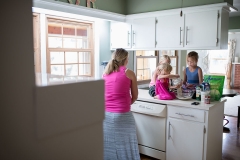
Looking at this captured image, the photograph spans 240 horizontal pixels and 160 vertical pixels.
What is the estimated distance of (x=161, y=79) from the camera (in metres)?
2.91

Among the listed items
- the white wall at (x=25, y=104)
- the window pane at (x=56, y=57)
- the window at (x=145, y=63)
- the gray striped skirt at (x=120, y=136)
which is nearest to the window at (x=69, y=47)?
the window pane at (x=56, y=57)

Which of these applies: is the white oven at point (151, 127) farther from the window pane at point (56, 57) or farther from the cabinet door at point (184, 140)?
the window pane at point (56, 57)

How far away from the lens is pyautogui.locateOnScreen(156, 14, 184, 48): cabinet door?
3.25m

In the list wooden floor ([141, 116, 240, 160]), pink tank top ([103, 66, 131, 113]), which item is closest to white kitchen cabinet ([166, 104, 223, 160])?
wooden floor ([141, 116, 240, 160])

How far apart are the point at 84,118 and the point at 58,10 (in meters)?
2.24

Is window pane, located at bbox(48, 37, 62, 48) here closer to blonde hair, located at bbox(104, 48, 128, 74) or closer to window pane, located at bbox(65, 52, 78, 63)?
window pane, located at bbox(65, 52, 78, 63)

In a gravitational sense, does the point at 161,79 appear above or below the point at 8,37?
below

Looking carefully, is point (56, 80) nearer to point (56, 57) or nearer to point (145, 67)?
point (56, 57)

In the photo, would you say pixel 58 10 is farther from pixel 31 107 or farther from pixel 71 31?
pixel 31 107

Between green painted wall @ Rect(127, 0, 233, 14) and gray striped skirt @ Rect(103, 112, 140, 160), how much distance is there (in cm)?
177

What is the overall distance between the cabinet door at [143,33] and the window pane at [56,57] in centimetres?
113

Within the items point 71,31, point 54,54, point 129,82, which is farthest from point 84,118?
point 71,31

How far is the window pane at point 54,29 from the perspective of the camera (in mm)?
3215

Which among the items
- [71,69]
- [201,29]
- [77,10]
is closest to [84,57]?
[71,69]
